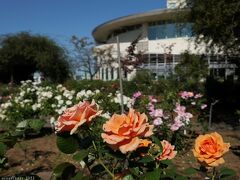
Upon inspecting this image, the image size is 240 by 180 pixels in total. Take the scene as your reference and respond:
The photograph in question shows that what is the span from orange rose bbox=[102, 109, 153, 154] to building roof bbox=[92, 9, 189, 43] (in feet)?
160

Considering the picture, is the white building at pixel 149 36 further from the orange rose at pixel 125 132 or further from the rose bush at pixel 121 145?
the orange rose at pixel 125 132

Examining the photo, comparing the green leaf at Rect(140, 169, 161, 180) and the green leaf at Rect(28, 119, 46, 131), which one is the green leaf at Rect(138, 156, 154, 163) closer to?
the green leaf at Rect(140, 169, 161, 180)

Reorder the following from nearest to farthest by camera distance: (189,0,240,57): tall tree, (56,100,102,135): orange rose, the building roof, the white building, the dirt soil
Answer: (56,100,102,135): orange rose < the dirt soil < (189,0,240,57): tall tree < the white building < the building roof

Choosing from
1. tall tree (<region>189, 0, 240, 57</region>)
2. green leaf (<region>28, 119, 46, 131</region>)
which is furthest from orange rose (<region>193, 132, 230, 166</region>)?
tall tree (<region>189, 0, 240, 57</region>)

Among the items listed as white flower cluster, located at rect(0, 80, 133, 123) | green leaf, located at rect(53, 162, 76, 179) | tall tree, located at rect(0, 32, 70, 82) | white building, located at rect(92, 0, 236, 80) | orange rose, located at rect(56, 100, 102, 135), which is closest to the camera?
orange rose, located at rect(56, 100, 102, 135)

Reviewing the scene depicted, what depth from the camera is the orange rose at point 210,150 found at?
75.7 inches

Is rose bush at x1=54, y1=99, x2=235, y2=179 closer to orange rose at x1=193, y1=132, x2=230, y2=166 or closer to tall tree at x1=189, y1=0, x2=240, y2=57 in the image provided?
orange rose at x1=193, y1=132, x2=230, y2=166

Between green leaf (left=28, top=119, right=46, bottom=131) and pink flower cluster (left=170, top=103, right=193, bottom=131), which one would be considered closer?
green leaf (left=28, top=119, right=46, bottom=131)

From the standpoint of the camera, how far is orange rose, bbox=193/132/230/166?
192 cm

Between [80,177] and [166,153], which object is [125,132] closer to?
[80,177]

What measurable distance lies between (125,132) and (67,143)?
288mm

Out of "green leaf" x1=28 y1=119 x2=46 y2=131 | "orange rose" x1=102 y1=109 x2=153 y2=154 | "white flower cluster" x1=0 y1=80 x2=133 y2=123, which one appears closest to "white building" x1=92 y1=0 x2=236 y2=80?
"white flower cluster" x1=0 y1=80 x2=133 y2=123

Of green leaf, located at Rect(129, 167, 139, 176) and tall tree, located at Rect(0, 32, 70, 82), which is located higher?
green leaf, located at Rect(129, 167, 139, 176)

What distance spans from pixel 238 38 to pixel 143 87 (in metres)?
10.4
